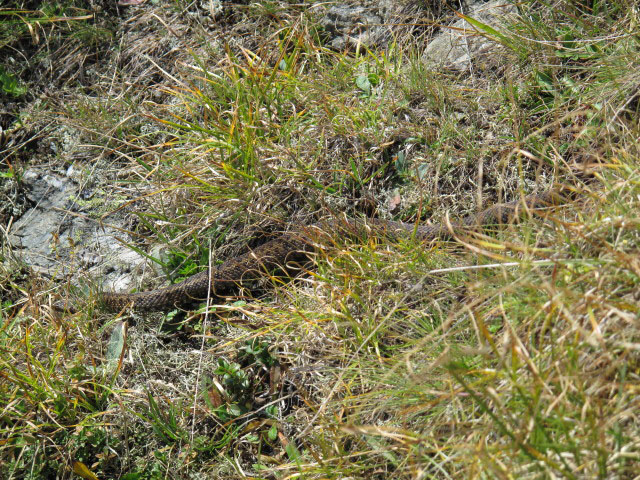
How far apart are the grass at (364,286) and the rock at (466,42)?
0.39 feet

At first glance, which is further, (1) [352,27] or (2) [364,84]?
(1) [352,27]

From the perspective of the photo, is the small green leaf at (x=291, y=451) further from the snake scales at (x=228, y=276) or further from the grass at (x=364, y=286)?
the snake scales at (x=228, y=276)

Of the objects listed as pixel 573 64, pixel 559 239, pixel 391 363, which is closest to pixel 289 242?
pixel 391 363

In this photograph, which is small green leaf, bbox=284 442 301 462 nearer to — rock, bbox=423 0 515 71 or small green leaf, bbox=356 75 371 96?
small green leaf, bbox=356 75 371 96

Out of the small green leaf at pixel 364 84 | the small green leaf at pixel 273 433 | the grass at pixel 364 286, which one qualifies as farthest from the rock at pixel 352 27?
the small green leaf at pixel 273 433

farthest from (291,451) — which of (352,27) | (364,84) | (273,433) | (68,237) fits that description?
(352,27)

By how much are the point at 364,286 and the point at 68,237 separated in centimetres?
267

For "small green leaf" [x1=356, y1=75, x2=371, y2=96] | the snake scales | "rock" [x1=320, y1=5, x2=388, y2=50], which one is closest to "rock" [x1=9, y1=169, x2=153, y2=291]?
the snake scales

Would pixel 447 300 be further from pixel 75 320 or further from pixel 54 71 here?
pixel 54 71

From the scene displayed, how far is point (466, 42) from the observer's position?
171 inches

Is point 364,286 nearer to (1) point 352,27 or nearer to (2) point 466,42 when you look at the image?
(2) point 466,42

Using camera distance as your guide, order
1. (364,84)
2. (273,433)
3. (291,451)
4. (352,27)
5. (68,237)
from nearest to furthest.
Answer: (291,451) < (273,433) < (364,84) < (68,237) < (352,27)

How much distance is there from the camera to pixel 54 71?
5.57 meters

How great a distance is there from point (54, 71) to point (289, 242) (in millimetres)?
3234
